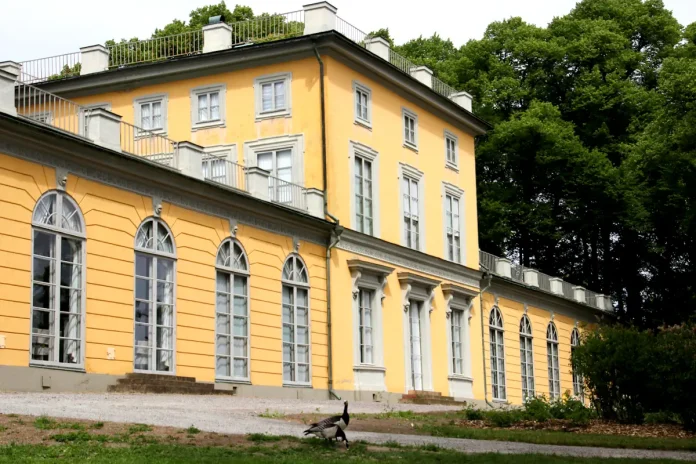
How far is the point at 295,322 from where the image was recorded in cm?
3086

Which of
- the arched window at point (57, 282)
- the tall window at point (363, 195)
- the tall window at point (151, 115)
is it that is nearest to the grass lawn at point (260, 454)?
the arched window at point (57, 282)

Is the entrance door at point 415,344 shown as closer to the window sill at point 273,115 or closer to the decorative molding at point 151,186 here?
the decorative molding at point 151,186

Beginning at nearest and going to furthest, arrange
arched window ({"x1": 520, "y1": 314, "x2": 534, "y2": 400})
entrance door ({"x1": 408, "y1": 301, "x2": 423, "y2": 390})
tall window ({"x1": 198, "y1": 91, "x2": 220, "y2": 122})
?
tall window ({"x1": 198, "y1": 91, "x2": 220, "y2": 122}) < entrance door ({"x1": 408, "y1": 301, "x2": 423, "y2": 390}) < arched window ({"x1": 520, "y1": 314, "x2": 534, "y2": 400})

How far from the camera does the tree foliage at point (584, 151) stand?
49.9 m

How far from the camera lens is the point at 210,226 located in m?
28.0

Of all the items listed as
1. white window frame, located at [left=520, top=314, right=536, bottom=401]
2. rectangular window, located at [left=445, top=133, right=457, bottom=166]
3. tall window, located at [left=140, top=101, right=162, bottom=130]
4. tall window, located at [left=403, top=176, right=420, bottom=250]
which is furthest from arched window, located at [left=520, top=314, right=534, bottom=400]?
tall window, located at [left=140, top=101, right=162, bottom=130]

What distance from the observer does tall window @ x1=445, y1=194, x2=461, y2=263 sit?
132 ft

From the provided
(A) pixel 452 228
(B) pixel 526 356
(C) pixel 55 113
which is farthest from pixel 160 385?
(B) pixel 526 356

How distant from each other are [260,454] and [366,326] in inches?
802

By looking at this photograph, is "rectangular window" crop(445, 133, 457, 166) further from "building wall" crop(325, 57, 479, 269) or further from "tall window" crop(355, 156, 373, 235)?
"tall window" crop(355, 156, 373, 235)

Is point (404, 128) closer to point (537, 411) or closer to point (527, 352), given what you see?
point (527, 352)

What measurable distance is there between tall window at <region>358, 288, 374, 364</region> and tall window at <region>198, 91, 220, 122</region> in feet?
21.6

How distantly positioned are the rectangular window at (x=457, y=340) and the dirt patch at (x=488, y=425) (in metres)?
Answer: 16.2

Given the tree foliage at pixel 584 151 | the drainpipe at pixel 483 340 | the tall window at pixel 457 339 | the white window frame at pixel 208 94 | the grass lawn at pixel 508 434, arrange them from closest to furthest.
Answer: the grass lawn at pixel 508 434 < the white window frame at pixel 208 94 < the tall window at pixel 457 339 < the drainpipe at pixel 483 340 < the tree foliage at pixel 584 151
